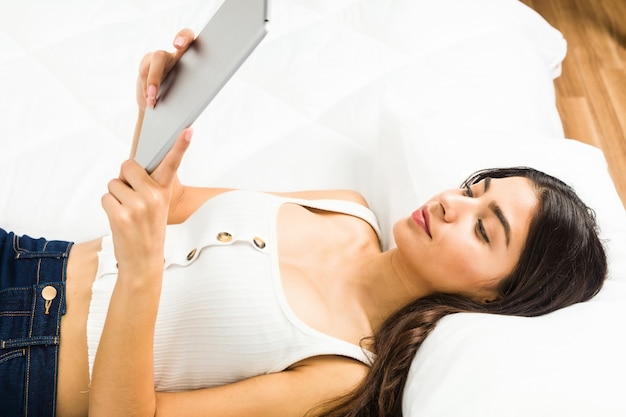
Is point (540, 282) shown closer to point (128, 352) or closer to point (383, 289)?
point (383, 289)

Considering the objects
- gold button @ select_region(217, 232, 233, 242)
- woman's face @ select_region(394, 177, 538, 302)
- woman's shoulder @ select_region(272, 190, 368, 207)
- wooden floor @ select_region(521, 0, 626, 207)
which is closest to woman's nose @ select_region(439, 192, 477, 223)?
woman's face @ select_region(394, 177, 538, 302)

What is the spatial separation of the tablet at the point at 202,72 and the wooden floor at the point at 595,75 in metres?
1.80

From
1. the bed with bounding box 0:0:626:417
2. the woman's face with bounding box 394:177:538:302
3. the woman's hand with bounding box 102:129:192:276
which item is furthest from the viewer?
the bed with bounding box 0:0:626:417

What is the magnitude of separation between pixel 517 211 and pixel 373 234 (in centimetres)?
35

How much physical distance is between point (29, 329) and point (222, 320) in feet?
1.08

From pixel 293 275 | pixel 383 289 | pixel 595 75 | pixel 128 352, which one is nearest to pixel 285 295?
pixel 293 275

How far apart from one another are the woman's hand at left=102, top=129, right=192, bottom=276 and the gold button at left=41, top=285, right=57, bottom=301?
364 mm

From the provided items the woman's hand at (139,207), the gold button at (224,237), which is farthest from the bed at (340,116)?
the woman's hand at (139,207)

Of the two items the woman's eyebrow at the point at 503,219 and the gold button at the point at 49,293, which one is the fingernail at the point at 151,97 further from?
the woman's eyebrow at the point at 503,219


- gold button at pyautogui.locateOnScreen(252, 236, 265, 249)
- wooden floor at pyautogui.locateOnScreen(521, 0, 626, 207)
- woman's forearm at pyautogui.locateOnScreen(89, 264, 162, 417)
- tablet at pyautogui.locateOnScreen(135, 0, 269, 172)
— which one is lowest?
woman's forearm at pyautogui.locateOnScreen(89, 264, 162, 417)

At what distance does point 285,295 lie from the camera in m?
1.07

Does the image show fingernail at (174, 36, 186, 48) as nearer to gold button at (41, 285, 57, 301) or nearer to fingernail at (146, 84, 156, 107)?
fingernail at (146, 84, 156, 107)

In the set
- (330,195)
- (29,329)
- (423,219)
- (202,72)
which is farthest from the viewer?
(330,195)

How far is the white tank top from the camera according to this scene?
1022 millimetres
